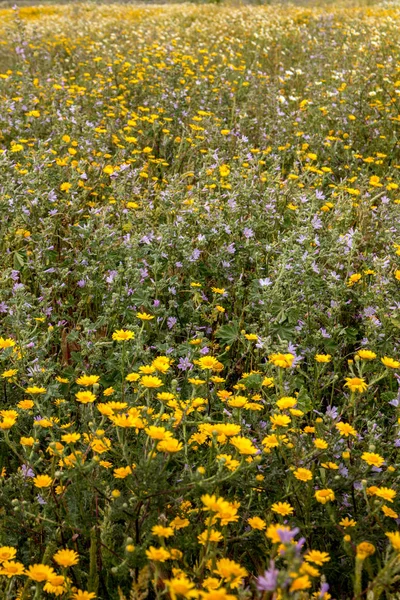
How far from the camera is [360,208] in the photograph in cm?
376

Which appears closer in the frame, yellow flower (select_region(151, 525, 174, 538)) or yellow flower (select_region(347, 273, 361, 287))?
yellow flower (select_region(151, 525, 174, 538))

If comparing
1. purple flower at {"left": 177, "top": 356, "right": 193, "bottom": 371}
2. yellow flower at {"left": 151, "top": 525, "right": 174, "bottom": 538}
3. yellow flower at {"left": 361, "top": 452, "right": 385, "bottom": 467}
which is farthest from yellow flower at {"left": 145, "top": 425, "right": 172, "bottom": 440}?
purple flower at {"left": 177, "top": 356, "right": 193, "bottom": 371}

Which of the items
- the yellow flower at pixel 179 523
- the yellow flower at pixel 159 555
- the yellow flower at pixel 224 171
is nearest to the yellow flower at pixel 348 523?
the yellow flower at pixel 179 523

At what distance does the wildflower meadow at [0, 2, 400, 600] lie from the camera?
1.55 m

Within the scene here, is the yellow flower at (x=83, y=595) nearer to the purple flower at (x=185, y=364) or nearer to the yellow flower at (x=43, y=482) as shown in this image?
the yellow flower at (x=43, y=482)

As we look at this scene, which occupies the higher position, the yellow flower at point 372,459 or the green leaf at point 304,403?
the yellow flower at point 372,459

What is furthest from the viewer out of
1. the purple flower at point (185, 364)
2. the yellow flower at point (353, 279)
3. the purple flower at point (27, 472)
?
the yellow flower at point (353, 279)

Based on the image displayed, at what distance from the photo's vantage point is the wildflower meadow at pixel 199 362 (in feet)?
5.07

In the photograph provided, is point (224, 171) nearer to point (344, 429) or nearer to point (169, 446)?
point (344, 429)

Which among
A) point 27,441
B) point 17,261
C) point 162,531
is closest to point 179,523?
point 162,531

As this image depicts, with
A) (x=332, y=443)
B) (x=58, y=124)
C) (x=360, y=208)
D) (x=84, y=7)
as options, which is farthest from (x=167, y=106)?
(x=84, y=7)

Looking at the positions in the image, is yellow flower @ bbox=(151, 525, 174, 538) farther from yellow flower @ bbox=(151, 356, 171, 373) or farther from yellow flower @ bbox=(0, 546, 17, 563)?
yellow flower @ bbox=(151, 356, 171, 373)

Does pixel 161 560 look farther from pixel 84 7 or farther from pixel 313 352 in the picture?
pixel 84 7

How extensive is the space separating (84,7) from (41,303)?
13.4 metres
